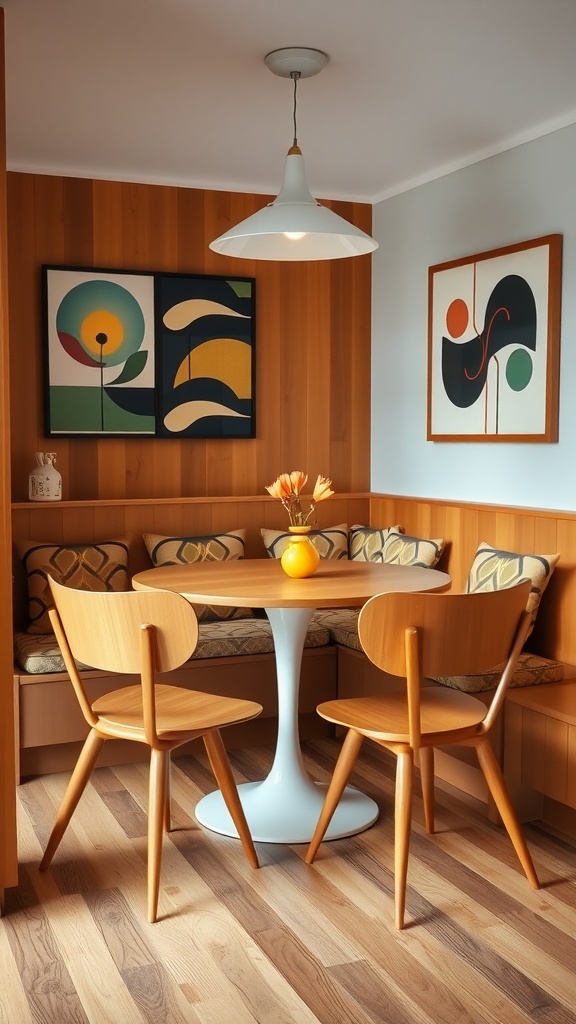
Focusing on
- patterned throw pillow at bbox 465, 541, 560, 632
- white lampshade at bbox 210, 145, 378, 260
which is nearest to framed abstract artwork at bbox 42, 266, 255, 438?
white lampshade at bbox 210, 145, 378, 260

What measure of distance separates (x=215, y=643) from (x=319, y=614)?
628 millimetres

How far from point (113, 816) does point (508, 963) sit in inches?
58.8

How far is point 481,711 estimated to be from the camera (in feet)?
9.59

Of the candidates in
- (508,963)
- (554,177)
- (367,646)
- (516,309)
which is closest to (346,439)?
(516,309)

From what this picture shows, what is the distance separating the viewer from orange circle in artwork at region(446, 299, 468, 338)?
14.5ft

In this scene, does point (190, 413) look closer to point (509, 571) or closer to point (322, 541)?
point (322, 541)

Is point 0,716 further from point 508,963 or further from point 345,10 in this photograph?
point 345,10

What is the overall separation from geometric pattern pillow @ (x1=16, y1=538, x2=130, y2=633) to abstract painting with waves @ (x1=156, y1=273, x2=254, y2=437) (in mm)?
740

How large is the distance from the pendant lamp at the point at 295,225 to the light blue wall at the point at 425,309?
1.01 meters

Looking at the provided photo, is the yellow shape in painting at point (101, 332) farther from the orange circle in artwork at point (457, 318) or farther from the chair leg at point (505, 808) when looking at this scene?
the chair leg at point (505, 808)

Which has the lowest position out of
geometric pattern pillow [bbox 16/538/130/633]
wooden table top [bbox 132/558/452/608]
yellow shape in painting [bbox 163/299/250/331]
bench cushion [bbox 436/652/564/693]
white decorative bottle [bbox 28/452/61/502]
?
bench cushion [bbox 436/652/564/693]

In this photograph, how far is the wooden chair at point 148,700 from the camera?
2.64m

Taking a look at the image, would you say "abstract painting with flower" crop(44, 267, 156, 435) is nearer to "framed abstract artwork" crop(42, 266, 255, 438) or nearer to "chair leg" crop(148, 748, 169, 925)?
"framed abstract artwork" crop(42, 266, 255, 438)

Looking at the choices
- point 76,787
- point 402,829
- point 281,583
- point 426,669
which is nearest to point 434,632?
point 426,669
